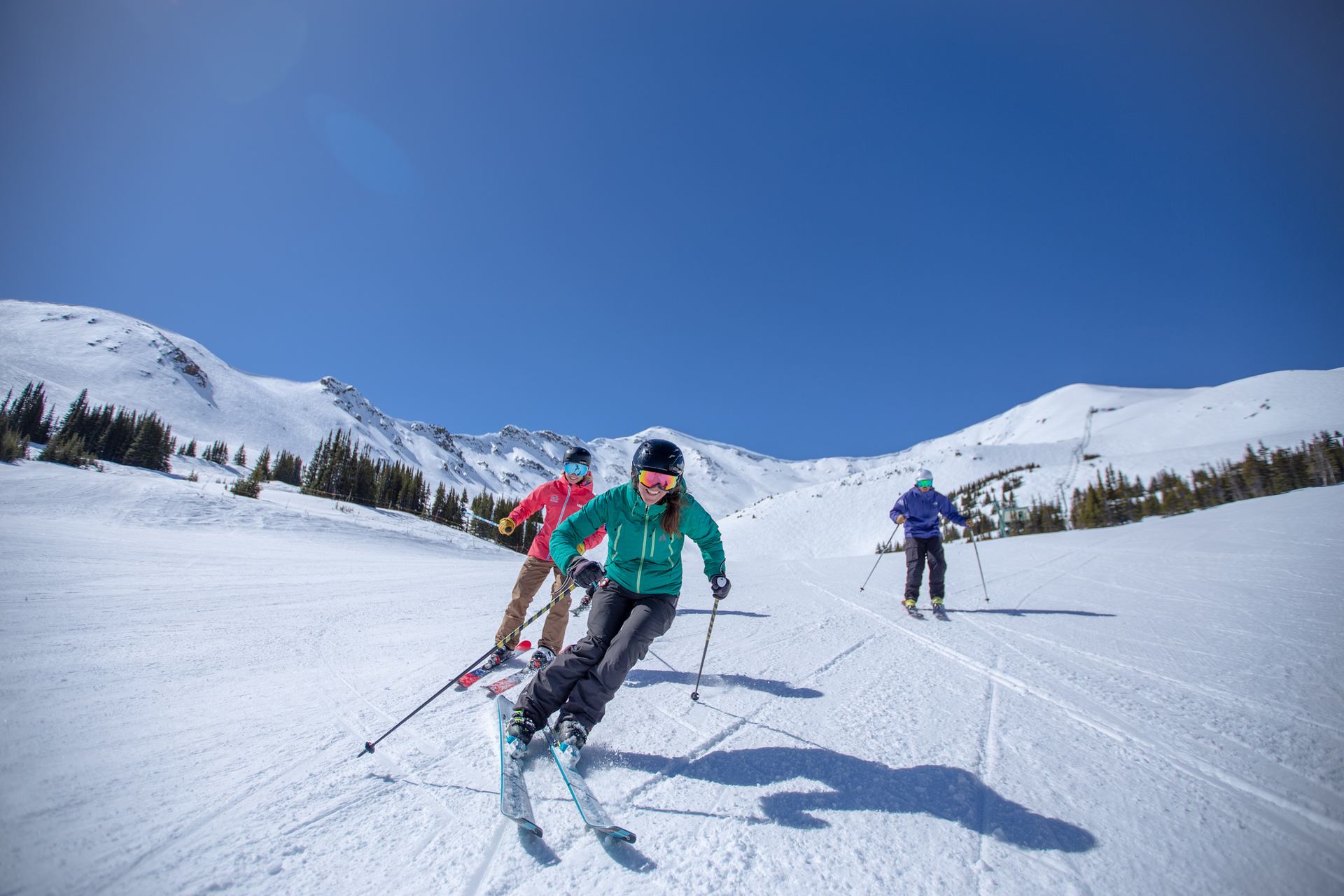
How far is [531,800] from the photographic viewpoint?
2301 millimetres

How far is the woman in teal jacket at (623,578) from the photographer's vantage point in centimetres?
295

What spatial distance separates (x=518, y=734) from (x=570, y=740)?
0.97ft

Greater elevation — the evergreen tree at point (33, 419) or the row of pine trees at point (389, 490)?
the evergreen tree at point (33, 419)

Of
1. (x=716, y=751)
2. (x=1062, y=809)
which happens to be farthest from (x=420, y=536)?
(x=1062, y=809)

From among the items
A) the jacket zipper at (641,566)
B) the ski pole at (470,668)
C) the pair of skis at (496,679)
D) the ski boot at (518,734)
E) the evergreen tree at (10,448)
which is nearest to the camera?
the ski pole at (470,668)

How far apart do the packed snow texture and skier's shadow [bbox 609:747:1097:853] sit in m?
0.02

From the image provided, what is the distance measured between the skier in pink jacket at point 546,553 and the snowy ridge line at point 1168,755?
3788 millimetres

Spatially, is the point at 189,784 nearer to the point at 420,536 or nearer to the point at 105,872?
the point at 105,872

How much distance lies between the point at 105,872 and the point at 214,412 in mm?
188436

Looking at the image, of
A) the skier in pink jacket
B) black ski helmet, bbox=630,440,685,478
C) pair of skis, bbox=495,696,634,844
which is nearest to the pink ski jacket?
the skier in pink jacket

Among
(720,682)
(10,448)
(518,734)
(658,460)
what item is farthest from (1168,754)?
(10,448)

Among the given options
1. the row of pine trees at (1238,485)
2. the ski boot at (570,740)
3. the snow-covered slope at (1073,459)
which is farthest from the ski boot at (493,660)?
the snow-covered slope at (1073,459)

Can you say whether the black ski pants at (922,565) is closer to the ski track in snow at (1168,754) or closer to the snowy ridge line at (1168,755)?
the snowy ridge line at (1168,755)

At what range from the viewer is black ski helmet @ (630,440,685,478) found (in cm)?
366
